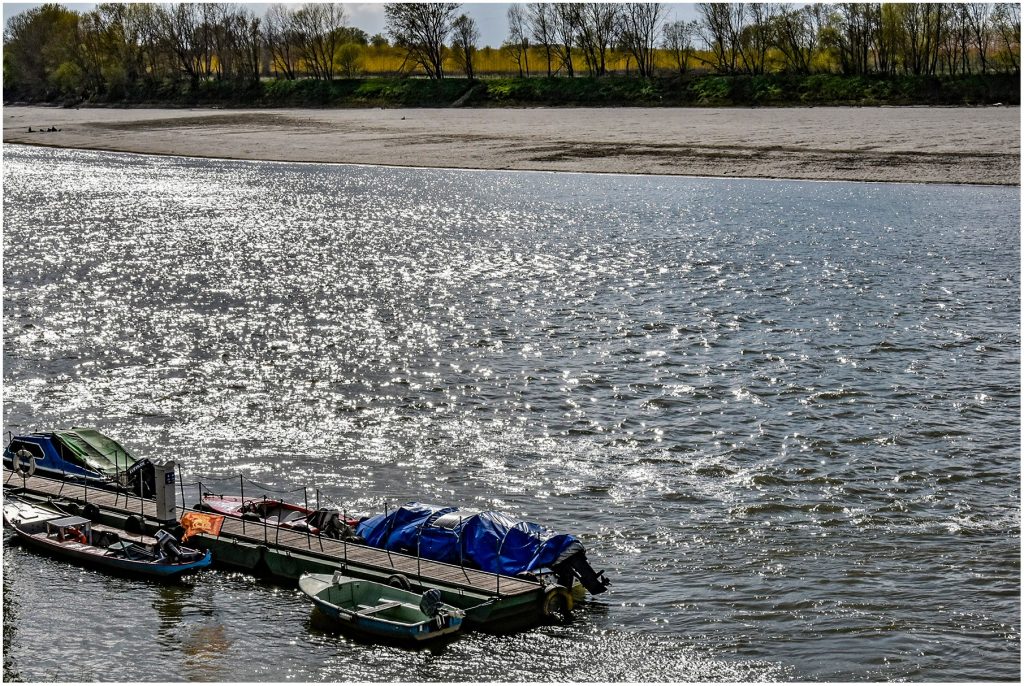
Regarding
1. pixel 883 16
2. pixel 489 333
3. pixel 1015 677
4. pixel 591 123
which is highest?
pixel 883 16

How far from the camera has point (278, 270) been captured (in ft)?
232

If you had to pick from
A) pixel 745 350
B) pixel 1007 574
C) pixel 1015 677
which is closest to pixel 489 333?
pixel 745 350

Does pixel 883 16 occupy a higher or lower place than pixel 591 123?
higher

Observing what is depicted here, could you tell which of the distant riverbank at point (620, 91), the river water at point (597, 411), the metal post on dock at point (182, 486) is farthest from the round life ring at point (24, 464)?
the distant riverbank at point (620, 91)

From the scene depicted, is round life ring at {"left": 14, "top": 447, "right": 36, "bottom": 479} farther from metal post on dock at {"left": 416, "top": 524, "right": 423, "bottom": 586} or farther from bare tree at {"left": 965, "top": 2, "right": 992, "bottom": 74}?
bare tree at {"left": 965, "top": 2, "right": 992, "bottom": 74}

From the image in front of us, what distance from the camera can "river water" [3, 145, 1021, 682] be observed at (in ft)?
88.6

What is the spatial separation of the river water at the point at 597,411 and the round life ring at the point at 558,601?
0.44 meters

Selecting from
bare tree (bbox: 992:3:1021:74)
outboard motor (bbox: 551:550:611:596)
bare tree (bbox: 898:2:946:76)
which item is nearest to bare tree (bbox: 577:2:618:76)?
bare tree (bbox: 898:2:946:76)

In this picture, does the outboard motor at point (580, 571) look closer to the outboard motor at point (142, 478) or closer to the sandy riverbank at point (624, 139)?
the outboard motor at point (142, 478)

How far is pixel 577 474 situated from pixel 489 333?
1822 centimetres

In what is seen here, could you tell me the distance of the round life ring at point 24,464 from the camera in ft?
122

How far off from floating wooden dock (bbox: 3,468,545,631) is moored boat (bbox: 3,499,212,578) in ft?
2.50

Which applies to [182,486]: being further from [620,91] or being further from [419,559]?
[620,91]

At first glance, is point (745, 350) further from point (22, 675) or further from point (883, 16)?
point (883, 16)
